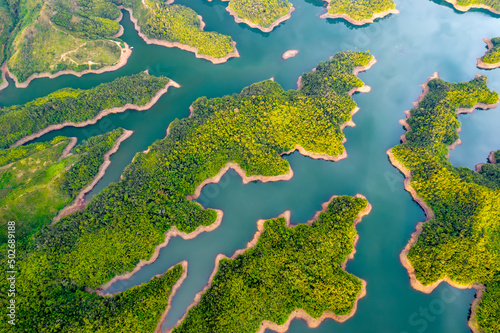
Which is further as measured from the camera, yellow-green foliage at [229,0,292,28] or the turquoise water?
yellow-green foliage at [229,0,292,28]

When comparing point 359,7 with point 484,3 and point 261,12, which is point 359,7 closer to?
point 261,12

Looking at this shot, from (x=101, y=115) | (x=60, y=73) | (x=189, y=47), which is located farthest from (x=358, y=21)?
(x=60, y=73)

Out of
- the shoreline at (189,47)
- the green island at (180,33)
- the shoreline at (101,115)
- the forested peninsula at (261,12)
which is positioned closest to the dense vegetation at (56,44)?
the shoreline at (189,47)

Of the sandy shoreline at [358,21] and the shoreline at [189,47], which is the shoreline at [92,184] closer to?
the shoreline at [189,47]

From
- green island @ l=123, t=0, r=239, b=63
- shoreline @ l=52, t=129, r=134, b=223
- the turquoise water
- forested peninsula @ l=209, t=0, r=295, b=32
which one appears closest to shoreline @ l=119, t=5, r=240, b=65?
green island @ l=123, t=0, r=239, b=63

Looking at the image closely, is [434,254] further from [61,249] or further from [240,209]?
[61,249]

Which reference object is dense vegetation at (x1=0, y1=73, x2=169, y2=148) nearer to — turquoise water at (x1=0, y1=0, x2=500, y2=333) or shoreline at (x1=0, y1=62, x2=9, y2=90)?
turquoise water at (x1=0, y1=0, x2=500, y2=333)

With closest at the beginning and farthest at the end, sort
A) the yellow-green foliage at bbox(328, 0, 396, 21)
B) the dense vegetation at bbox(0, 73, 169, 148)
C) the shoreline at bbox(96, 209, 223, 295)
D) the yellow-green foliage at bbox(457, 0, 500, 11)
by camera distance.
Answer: the shoreline at bbox(96, 209, 223, 295) < the dense vegetation at bbox(0, 73, 169, 148) < the yellow-green foliage at bbox(328, 0, 396, 21) < the yellow-green foliage at bbox(457, 0, 500, 11)

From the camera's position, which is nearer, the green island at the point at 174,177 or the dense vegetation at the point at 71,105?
the green island at the point at 174,177
